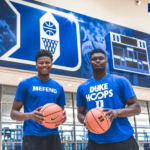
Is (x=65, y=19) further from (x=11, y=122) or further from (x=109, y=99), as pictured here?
(x=109, y=99)

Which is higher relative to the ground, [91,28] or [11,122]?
[91,28]

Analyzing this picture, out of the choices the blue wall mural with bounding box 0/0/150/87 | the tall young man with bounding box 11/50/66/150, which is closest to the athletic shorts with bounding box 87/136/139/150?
the tall young man with bounding box 11/50/66/150

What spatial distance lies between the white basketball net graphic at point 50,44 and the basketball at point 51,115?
6.91 metres

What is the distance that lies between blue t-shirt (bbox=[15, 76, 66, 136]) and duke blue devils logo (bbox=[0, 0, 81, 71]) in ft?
18.8

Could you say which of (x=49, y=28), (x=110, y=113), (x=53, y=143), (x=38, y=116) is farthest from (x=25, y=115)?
(x=49, y=28)

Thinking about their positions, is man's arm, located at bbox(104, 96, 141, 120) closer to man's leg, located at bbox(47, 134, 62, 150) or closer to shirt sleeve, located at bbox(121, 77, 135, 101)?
shirt sleeve, located at bbox(121, 77, 135, 101)

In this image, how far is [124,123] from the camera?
10.3 ft

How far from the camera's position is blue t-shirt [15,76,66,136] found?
328 cm

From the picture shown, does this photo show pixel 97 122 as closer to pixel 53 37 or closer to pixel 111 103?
pixel 111 103

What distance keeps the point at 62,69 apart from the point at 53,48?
3.09ft

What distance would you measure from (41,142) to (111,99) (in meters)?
1.09

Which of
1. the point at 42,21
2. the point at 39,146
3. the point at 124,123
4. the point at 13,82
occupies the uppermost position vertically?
the point at 42,21

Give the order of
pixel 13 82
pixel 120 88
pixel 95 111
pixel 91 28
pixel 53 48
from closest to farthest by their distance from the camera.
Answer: pixel 95 111
pixel 120 88
pixel 53 48
pixel 13 82
pixel 91 28

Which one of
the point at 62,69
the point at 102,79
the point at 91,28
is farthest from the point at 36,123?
the point at 91,28
